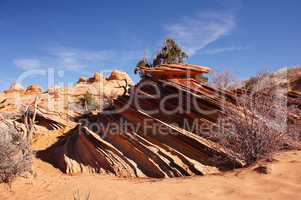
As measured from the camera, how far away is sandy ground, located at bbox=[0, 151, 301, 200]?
5.93m

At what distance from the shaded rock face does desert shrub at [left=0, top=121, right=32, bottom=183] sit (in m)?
1.67

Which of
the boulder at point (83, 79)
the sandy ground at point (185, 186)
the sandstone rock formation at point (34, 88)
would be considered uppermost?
the boulder at point (83, 79)

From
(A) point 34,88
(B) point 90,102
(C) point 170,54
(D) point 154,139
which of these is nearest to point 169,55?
(C) point 170,54

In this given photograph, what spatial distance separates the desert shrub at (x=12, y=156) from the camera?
8.30 m

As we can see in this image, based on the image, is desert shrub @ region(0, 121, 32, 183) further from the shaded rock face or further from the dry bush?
the dry bush

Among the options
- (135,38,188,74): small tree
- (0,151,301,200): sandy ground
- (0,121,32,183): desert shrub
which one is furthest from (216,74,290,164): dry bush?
(135,38,188,74): small tree

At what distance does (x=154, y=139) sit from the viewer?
9.84 metres

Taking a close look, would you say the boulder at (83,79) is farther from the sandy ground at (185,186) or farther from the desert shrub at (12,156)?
the sandy ground at (185,186)

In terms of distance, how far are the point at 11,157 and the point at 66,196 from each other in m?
2.66

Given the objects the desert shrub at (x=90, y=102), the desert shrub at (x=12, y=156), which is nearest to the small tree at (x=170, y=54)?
the desert shrub at (x=90, y=102)

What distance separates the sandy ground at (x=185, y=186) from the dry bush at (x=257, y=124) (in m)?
0.56

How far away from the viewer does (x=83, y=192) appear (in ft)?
23.2

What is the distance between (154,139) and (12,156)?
4.26 metres

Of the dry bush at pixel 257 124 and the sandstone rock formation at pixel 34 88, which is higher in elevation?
the sandstone rock formation at pixel 34 88
